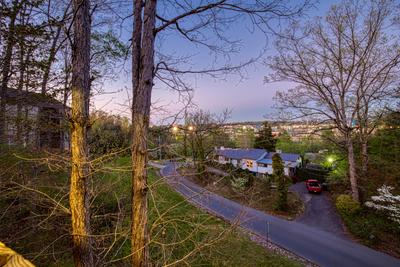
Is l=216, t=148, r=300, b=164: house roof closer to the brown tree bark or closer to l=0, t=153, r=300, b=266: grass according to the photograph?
l=0, t=153, r=300, b=266: grass

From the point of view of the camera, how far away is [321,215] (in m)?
11.6

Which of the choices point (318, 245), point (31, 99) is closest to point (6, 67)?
point (31, 99)

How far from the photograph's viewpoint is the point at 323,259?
24.0 feet

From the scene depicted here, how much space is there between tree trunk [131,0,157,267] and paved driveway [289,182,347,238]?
35.0 feet

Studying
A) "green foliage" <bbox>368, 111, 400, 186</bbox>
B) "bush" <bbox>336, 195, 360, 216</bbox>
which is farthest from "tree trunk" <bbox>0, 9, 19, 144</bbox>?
"green foliage" <bbox>368, 111, 400, 186</bbox>

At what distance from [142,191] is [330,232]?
430 inches

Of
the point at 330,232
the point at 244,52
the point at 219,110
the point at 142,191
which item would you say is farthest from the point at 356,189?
the point at 142,191

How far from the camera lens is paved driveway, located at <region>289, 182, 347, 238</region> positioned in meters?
10.2

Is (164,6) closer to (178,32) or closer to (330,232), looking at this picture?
(178,32)

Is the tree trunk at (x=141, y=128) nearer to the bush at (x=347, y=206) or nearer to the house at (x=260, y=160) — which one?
the bush at (x=347, y=206)

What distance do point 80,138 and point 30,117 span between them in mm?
3637

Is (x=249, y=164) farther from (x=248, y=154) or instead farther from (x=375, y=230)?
(x=375, y=230)

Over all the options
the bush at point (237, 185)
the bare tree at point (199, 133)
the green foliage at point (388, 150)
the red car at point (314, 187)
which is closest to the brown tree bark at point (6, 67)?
the bare tree at point (199, 133)

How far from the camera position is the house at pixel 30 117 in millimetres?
4223
